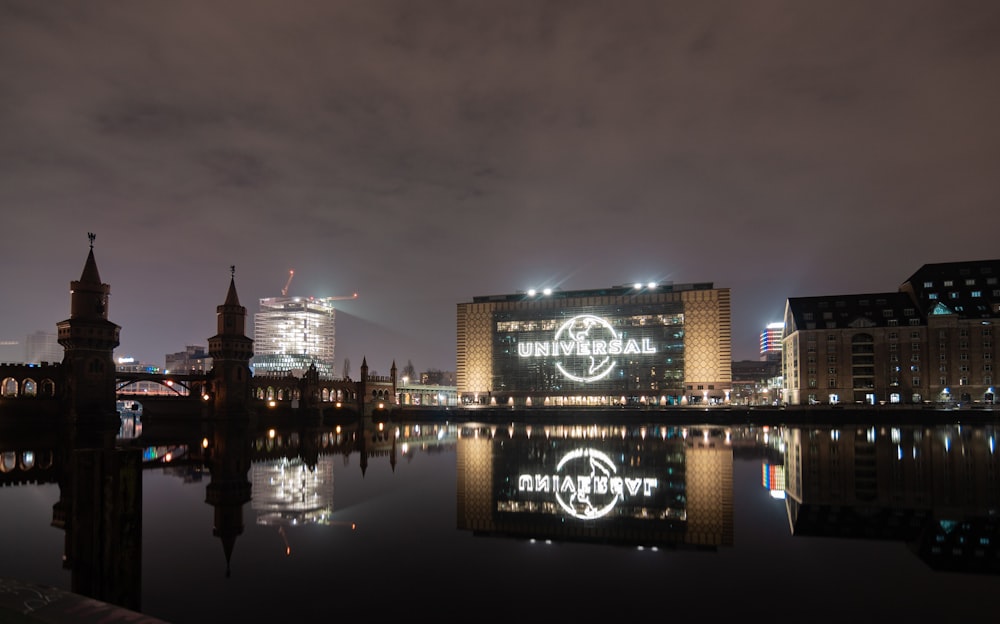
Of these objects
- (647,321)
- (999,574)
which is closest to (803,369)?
(647,321)

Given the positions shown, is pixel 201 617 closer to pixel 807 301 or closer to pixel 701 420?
pixel 701 420

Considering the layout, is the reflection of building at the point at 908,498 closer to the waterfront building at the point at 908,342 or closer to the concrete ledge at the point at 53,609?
the concrete ledge at the point at 53,609

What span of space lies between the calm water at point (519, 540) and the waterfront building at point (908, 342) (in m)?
92.0

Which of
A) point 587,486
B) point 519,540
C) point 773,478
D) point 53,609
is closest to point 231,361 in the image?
point 587,486

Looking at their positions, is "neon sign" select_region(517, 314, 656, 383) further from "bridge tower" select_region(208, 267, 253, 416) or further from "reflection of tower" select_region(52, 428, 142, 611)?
"reflection of tower" select_region(52, 428, 142, 611)

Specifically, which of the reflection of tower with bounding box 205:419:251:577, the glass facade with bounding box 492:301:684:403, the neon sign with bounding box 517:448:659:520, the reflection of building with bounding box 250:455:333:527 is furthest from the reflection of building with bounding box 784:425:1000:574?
the glass facade with bounding box 492:301:684:403

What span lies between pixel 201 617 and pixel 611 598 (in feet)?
30.4

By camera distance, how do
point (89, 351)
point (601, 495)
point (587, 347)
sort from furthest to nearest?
point (587, 347) → point (89, 351) → point (601, 495)

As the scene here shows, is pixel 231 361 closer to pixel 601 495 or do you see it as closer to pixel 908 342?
pixel 601 495

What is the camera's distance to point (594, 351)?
536 ft

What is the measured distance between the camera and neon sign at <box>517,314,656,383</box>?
532 feet

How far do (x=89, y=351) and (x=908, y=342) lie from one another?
136 metres

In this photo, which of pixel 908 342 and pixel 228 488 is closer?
pixel 228 488

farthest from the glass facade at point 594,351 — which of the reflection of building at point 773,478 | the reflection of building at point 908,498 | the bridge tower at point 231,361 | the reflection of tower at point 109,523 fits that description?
the reflection of tower at point 109,523
